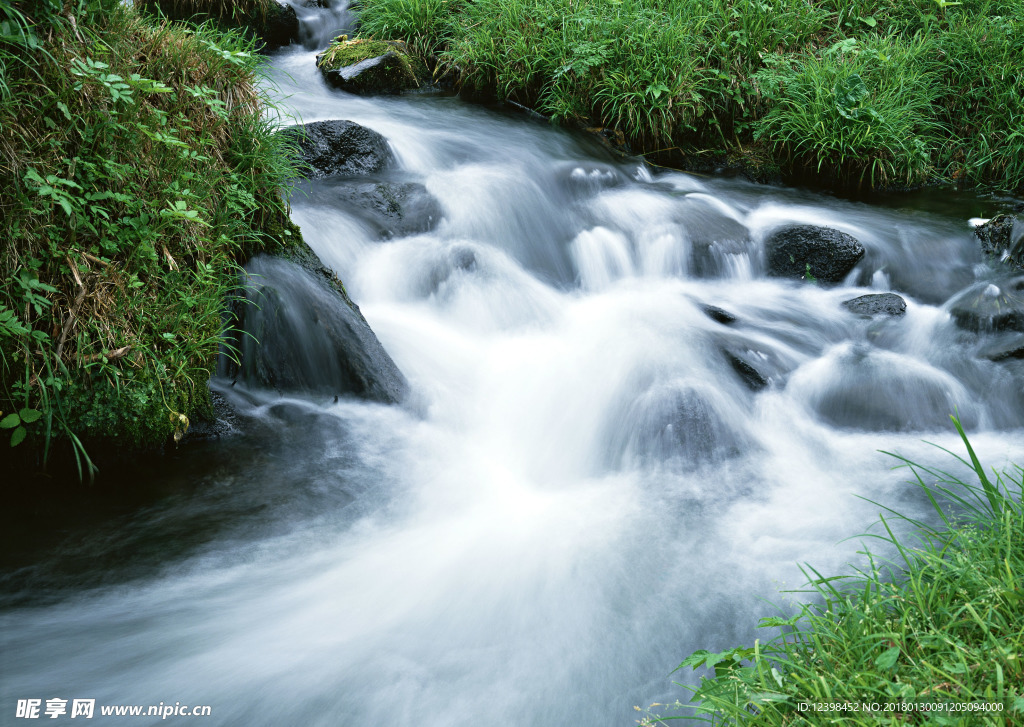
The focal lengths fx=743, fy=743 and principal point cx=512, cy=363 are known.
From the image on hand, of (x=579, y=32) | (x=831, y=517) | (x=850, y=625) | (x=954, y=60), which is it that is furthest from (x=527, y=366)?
(x=954, y=60)

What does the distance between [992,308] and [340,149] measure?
4.39m

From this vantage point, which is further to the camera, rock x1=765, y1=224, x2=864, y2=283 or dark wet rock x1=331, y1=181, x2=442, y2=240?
rock x1=765, y1=224, x2=864, y2=283

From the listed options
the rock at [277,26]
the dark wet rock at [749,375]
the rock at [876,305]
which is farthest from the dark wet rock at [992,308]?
the rock at [277,26]

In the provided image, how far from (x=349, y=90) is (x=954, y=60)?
5517mm

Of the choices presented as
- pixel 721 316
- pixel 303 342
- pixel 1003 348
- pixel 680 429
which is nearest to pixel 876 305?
pixel 1003 348

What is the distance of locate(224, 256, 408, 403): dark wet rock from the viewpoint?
335cm

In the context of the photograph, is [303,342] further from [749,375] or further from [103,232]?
[749,375]

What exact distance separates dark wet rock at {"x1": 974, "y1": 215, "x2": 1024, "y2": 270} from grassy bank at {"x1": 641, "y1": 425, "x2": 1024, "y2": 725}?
396 cm

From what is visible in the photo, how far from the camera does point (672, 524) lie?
298 cm

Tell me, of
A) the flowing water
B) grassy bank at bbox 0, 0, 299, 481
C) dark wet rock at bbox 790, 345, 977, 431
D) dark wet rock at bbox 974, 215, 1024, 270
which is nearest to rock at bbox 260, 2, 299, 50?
the flowing water

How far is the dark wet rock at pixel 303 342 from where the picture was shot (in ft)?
11.0

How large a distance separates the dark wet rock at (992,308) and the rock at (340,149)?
401 centimetres

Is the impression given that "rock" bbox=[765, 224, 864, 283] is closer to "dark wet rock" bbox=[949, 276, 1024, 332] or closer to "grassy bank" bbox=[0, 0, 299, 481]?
"dark wet rock" bbox=[949, 276, 1024, 332]

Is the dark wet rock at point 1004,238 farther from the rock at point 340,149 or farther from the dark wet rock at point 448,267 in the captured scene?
the rock at point 340,149
